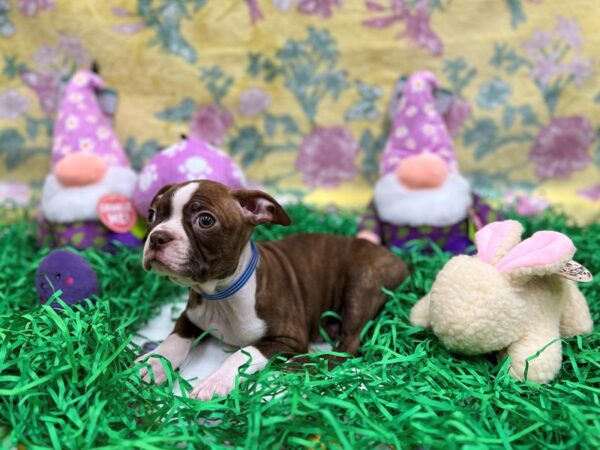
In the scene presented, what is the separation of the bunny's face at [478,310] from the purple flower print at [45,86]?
2563 millimetres

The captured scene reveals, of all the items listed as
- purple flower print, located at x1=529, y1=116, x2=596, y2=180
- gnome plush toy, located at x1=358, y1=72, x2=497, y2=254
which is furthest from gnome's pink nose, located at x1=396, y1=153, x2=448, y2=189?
purple flower print, located at x1=529, y1=116, x2=596, y2=180

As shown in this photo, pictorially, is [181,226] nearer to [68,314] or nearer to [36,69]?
[68,314]

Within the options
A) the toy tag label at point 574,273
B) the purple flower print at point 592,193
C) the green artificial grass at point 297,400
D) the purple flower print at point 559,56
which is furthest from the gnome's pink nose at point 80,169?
the purple flower print at point 592,193

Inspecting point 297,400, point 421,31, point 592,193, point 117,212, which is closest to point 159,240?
point 297,400

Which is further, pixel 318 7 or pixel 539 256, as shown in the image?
pixel 318 7

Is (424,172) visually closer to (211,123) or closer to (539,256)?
(539,256)

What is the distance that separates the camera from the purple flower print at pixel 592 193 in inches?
125

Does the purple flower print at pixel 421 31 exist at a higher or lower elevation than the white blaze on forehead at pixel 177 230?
higher

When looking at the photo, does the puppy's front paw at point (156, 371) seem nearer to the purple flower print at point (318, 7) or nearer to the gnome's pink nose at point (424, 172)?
the gnome's pink nose at point (424, 172)

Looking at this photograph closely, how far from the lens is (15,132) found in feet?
10.6

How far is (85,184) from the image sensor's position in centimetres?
264

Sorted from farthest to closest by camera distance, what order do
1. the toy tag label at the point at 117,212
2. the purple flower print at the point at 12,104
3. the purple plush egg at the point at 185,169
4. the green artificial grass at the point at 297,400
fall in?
the purple flower print at the point at 12,104 → the toy tag label at the point at 117,212 → the purple plush egg at the point at 185,169 → the green artificial grass at the point at 297,400

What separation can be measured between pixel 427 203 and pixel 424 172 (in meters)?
0.15

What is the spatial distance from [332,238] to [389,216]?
0.50 m
